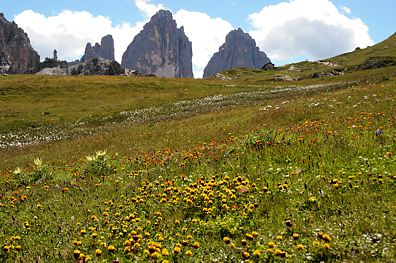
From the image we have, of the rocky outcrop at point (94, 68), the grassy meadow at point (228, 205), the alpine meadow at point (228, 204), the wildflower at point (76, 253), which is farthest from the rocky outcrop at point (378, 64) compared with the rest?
the wildflower at point (76, 253)

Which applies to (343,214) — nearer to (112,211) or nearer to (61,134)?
(112,211)

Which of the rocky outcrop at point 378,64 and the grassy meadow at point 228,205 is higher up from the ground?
the rocky outcrop at point 378,64

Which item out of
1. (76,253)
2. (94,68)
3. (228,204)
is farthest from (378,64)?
(76,253)

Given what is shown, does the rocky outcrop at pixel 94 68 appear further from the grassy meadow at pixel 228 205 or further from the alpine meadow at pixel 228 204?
the grassy meadow at pixel 228 205

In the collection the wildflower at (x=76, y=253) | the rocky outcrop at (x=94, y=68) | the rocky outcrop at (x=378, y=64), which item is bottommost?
the wildflower at (x=76, y=253)

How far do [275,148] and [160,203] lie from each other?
15.8 ft

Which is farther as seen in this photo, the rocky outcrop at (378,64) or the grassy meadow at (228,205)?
the rocky outcrop at (378,64)

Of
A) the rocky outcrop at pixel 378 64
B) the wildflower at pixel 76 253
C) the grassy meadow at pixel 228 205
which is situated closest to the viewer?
the wildflower at pixel 76 253

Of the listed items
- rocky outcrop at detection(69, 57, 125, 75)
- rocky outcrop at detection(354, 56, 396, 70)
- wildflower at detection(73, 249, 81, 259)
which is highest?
rocky outcrop at detection(69, 57, 125, 75)

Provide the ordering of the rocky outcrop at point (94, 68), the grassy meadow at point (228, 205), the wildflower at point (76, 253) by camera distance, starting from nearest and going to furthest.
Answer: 1. the wildflower at point (76, 253)
2. the grassy meadow at point (228, 205)
3. the rocky outcrop at point (94, 68)

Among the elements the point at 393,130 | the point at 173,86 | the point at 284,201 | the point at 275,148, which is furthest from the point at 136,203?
the point at 173,86

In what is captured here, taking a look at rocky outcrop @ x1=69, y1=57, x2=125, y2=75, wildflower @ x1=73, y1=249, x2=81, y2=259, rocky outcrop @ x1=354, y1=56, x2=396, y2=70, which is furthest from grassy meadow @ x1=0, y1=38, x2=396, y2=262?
rocky outcrop @ x1=69, y1=57, x2=125, y2=75

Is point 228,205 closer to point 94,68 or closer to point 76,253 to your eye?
point 76,253

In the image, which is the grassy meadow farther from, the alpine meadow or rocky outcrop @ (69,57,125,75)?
rocky outcrop @ (69,57,125,75)
